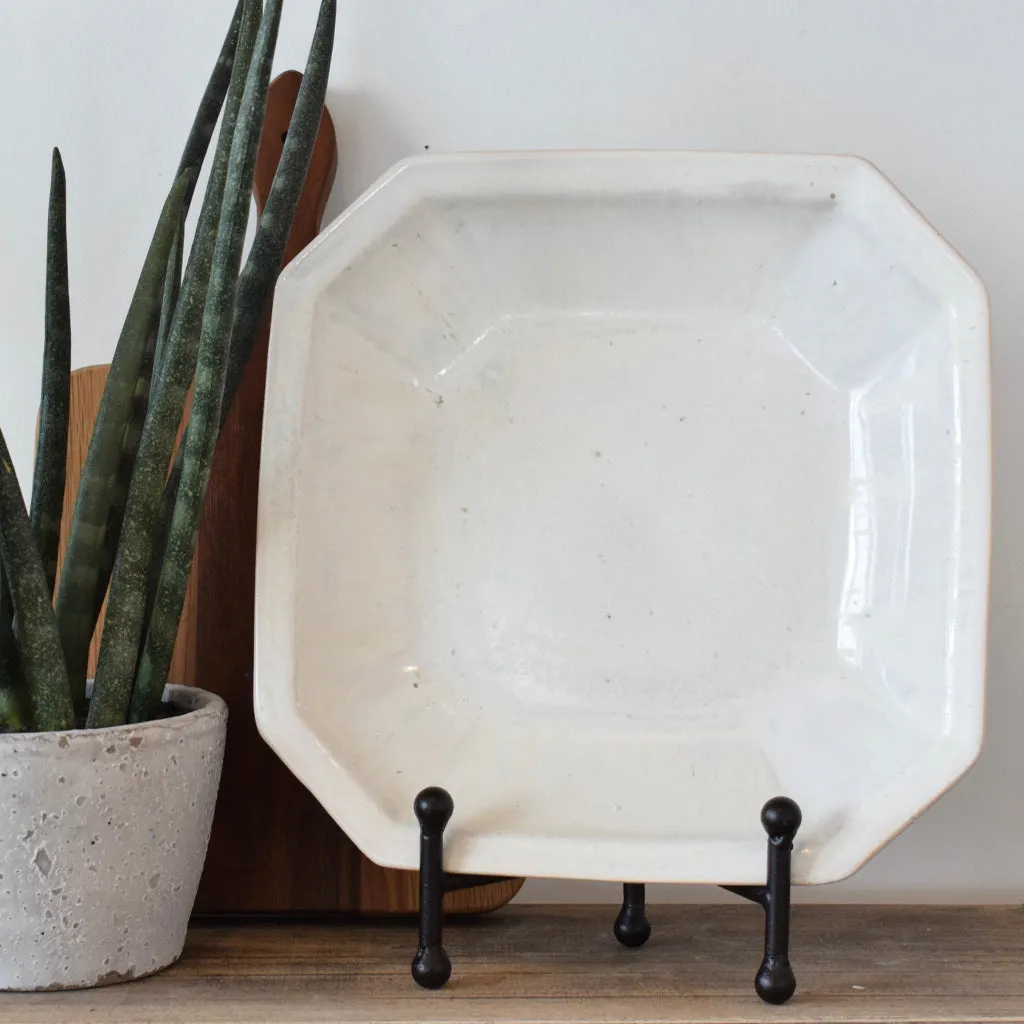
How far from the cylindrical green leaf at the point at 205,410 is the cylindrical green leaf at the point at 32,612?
0.03 metres

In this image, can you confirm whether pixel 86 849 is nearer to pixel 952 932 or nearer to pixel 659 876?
pixel 659 876

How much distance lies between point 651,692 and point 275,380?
24 centimetres

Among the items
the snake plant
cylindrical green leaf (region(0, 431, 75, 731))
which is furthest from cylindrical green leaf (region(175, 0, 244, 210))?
cylindrical green leaf (region(0, 431, 75, 731))

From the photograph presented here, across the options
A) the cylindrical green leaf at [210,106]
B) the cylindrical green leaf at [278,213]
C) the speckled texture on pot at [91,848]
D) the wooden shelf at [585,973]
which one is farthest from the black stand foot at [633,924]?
the cylindrical green leaf at [210,106]

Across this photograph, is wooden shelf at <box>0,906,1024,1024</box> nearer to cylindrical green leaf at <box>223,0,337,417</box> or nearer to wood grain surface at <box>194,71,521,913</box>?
wood grain surface at <box>194,71,521,913</box>

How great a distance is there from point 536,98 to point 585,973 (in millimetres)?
485

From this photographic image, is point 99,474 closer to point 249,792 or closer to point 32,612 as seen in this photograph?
point 32,612

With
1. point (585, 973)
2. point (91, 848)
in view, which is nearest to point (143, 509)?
point (91, 848)

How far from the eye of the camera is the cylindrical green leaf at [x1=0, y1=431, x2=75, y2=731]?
15.5 inches

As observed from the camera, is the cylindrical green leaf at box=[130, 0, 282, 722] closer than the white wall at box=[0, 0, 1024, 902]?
Yes

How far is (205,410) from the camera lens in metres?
0.42

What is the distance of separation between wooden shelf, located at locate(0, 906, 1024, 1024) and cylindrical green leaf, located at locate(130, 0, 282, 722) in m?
0.12

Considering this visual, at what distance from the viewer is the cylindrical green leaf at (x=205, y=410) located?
0.42m

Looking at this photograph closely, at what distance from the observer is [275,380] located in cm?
46
